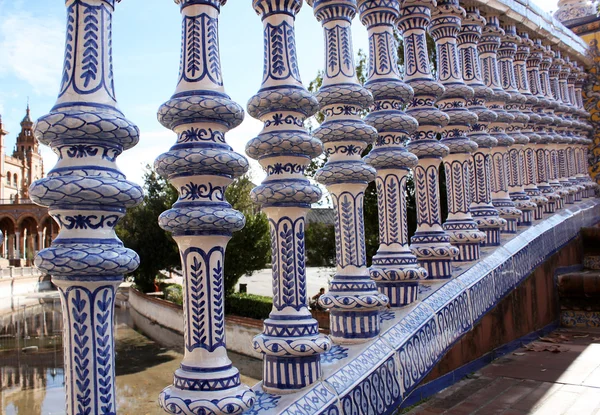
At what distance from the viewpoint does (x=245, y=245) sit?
18.8 meters

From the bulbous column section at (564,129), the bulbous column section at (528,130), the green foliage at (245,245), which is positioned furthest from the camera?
the green foliage at (245,245)

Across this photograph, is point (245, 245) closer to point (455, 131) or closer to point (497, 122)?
point (497, 122)

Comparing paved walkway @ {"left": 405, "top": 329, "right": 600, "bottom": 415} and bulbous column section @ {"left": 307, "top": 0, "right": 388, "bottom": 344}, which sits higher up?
bulbous column section @ {"left": 307, "top": 0, "right": 388, "bottom": 344}

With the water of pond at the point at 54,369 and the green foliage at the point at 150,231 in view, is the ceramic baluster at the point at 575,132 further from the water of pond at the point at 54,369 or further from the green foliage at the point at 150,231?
the green foliage at the point at 150,231

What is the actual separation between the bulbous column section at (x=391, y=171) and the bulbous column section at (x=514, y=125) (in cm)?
205

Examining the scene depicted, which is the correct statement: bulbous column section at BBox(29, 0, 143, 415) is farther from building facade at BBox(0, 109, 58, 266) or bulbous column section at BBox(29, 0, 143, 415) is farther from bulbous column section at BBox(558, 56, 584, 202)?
building facade at BBox(0, 109, 58, 266)

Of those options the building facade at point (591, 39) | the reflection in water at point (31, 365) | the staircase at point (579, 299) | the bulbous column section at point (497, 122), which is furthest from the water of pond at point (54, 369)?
the bulbous column section at point (497, 122)

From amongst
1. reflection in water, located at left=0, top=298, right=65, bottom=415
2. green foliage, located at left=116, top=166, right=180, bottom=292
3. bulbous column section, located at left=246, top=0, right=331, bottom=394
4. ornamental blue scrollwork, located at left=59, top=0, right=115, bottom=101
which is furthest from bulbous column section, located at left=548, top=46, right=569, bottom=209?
green foliage, located at left=116, top=166, right=180, bottom=292

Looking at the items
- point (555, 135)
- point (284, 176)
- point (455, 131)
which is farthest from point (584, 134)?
point (284, 176)

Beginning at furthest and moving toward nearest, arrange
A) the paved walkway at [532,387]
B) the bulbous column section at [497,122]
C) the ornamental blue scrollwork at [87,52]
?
the bulbous column section at [497,122], the paved walkway at [532,387], the ornamental blue scrollwork at [87,52]

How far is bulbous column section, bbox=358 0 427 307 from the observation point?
10.2ft

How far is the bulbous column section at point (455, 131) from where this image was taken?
386cm

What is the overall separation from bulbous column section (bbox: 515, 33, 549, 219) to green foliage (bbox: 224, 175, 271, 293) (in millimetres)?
13476

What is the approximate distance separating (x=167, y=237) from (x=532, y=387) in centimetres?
1943
